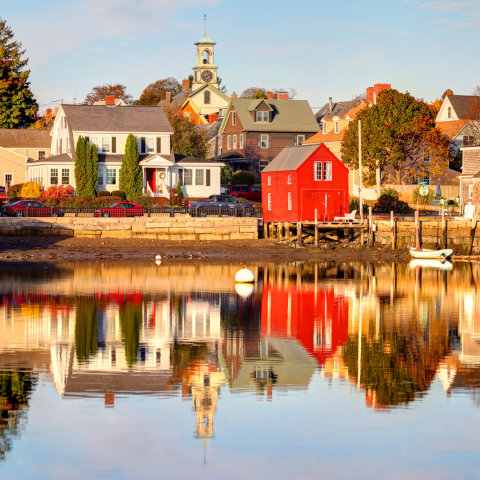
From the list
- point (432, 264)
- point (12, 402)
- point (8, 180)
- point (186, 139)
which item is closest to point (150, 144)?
point (8, 180)

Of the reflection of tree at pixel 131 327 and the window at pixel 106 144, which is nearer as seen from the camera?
the reflection of tree at pixel 131 327

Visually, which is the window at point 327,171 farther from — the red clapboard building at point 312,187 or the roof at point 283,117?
the roof at point 283,117

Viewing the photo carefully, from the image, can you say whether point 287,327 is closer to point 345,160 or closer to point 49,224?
point 49,224

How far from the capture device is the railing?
177ft

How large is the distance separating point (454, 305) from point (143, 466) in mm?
20841

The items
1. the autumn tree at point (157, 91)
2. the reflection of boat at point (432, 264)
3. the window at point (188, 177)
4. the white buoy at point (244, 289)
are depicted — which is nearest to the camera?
the white buoy at point (244, 289)

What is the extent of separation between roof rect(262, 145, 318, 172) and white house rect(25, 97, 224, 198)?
1376 centimetres

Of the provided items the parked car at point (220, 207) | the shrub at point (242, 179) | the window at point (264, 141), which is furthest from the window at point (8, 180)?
the window at point (264, 141)

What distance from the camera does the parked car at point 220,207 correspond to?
2217 inches

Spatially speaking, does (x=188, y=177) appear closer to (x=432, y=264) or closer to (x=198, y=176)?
(x=198, y=176)

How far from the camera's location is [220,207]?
57000mm

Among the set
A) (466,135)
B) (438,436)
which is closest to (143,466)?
(438,436)

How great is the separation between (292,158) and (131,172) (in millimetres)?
16370

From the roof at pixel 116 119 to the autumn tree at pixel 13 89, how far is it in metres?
29.5
